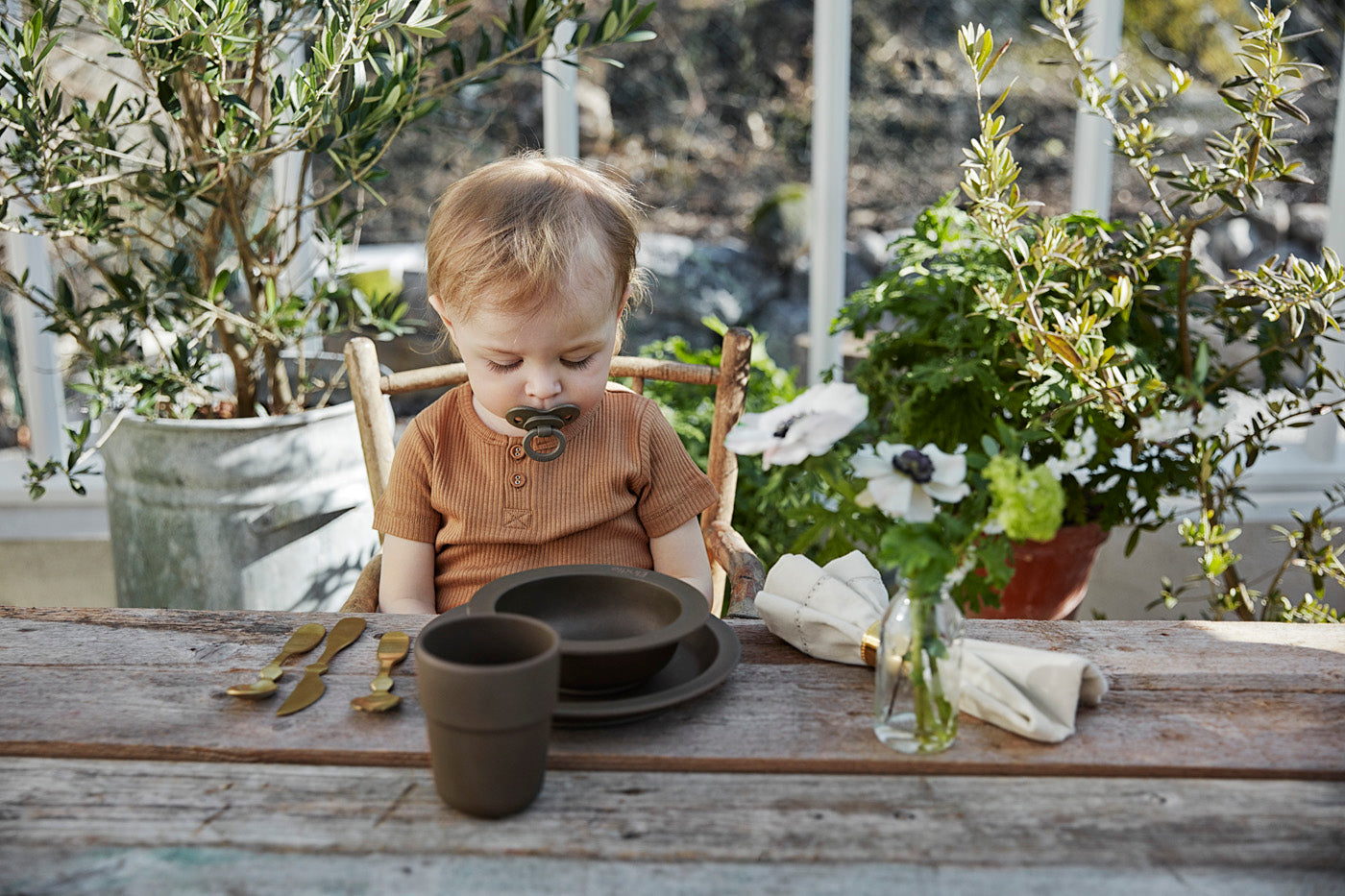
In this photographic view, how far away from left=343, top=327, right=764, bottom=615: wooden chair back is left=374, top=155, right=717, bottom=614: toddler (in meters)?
0.14

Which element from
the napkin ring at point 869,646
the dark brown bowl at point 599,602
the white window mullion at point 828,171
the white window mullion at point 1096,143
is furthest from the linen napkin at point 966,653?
the white window mullion at point 1096,143

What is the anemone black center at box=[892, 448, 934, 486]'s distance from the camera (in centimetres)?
81

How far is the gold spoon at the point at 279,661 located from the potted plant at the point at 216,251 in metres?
0.84

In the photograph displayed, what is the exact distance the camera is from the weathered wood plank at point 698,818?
76cm

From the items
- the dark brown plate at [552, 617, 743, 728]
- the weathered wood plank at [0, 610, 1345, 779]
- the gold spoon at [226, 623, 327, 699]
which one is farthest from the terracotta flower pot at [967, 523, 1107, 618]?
the gold spoon at [226, 623, 327, 699]

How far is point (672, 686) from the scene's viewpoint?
1001 millimetres

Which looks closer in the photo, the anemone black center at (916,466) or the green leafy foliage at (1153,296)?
the anemone black center at (916,466)

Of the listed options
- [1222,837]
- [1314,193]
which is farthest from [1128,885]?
[1314,193]

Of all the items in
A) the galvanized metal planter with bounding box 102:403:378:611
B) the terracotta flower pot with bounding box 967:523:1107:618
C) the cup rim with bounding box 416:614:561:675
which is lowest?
the terracotta flower pot with bounding box 967:523:1107:618

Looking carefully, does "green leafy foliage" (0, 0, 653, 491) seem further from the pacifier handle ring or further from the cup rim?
the cup rim

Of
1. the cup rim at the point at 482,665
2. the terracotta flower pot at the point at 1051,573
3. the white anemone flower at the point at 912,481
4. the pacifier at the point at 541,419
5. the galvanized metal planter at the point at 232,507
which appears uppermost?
the white anemone flower at the point at 912,481

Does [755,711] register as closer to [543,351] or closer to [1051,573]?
[543,351]

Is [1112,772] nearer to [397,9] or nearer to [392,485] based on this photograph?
[392,485]

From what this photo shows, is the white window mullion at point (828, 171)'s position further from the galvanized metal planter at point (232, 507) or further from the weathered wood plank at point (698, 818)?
the weathered wood plank at point (698, 818)
